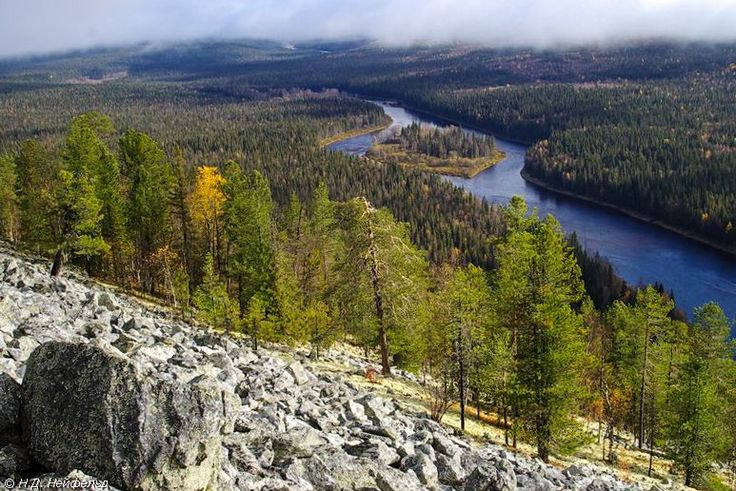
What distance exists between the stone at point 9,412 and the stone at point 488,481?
1334 centimetres

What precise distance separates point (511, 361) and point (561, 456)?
6.91 meters

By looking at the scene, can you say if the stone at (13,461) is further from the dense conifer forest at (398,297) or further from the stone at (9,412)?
the dense conifer forest at (398,297)

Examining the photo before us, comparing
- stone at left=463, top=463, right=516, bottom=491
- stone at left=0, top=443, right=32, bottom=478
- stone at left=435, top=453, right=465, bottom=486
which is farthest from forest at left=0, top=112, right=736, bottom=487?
stone at left=0, top=443, right=32, bottom=478

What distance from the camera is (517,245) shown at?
38.2m

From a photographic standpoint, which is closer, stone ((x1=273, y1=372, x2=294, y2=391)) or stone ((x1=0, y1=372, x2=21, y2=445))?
stone ((x1=0, y1=372, x2=21, y2=445))

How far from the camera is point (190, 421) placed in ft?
46.3

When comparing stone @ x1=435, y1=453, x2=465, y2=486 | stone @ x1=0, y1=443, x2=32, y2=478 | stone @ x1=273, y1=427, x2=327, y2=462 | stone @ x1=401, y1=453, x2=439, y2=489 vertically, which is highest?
stone @ x1=0, y1=443, x2=32, y2=478

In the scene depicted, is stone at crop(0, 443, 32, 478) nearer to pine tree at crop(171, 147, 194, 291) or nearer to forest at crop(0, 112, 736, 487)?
forest at crop(0, 112, 736, 487)

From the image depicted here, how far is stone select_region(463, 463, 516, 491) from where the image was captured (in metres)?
20.5

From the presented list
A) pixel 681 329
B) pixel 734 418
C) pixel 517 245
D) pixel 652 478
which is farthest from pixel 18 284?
pixel 681 329

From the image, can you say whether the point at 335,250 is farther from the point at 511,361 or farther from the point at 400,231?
the point at 511,361

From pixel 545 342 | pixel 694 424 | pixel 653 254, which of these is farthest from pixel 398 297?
pixel 653 254

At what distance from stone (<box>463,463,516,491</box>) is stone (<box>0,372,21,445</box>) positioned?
13341 millimetres

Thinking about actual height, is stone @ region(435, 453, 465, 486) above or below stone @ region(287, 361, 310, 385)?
above
